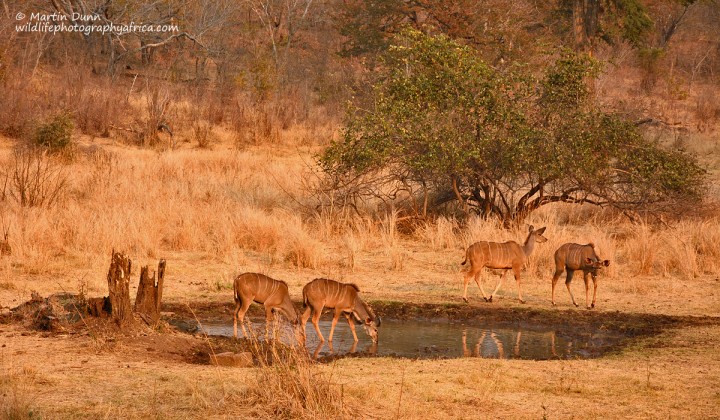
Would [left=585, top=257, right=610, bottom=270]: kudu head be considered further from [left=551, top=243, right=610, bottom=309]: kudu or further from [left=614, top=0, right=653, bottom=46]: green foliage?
[left=614, top=0, right=653, bottom=46]: green foliage

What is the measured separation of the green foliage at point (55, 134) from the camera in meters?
20.8

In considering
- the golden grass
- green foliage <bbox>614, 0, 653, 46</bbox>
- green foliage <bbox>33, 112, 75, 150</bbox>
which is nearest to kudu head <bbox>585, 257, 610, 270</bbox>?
the golden grass

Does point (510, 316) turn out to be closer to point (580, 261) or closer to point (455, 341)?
point (580, 261)

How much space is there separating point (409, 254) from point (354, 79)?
18.6 meters

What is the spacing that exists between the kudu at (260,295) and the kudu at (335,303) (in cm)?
24

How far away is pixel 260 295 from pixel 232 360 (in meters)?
1.46

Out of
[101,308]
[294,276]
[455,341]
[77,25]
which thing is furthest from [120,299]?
[77,25]

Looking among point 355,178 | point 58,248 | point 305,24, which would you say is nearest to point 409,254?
point 355,178

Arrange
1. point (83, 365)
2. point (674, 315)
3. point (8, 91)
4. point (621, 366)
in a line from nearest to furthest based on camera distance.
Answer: point (83, 365)
point (621, 366)
point (674, 315)
point (8, 91)

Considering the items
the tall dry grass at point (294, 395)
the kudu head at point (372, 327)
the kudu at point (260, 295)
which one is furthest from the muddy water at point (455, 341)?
the tall dry grass at point (294, 395)

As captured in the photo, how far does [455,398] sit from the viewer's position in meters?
7.36

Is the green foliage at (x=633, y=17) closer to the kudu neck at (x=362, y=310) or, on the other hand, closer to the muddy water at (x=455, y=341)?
the muddy water at (x=455, y=341)

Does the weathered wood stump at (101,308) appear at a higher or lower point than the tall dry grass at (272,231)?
lower

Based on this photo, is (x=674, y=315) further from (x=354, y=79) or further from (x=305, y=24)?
(x=305, y=24)
